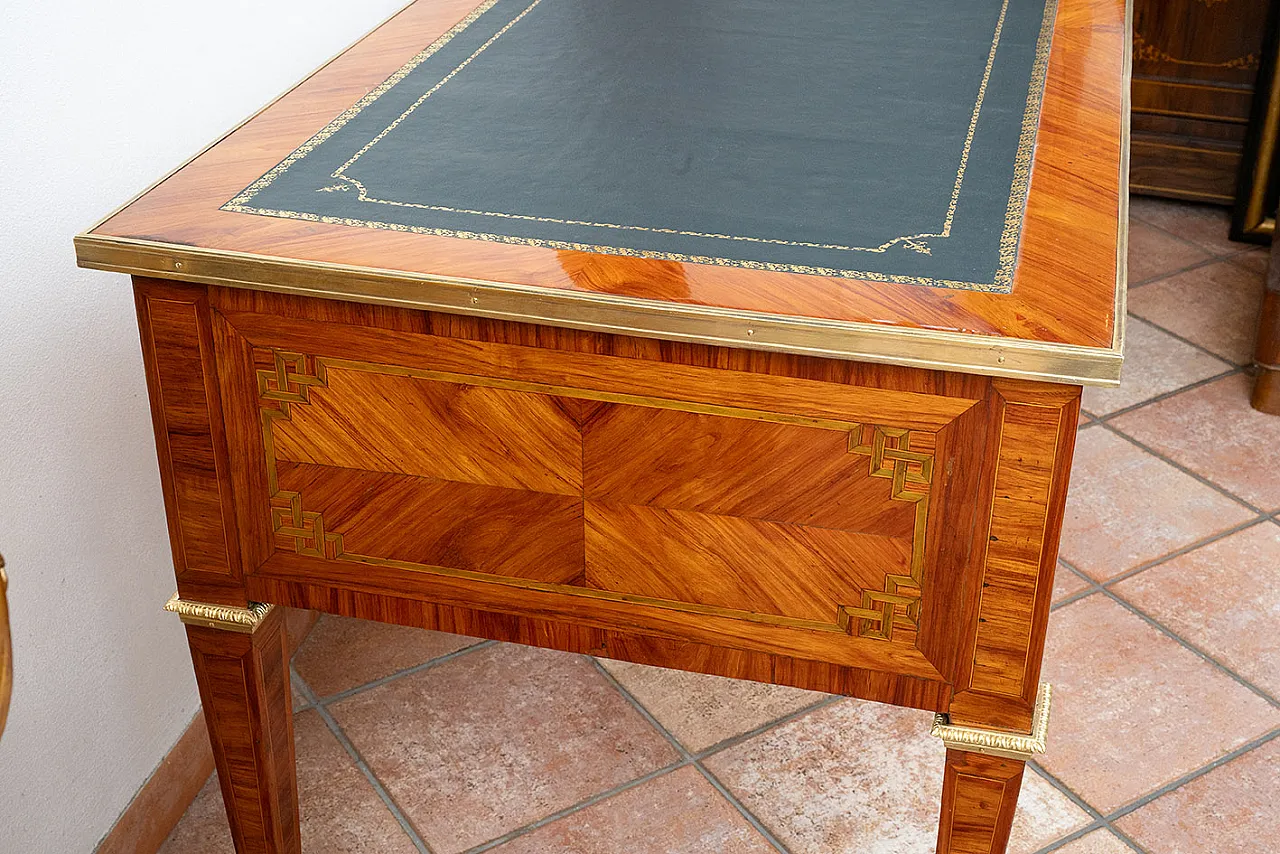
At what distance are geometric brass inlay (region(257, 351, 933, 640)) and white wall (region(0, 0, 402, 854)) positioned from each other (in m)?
0.41

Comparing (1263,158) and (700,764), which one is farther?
(1263,158)

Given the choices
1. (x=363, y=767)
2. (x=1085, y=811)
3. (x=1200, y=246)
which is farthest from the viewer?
(x=1200, y=246)

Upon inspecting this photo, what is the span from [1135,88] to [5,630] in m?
3.65

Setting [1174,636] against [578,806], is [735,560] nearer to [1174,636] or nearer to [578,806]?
[578,806]

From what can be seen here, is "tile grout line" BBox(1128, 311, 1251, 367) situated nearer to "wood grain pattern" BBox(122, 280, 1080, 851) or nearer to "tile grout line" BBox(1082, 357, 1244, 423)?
"tile grout line" BBox(1082, 357, 1244, 423)

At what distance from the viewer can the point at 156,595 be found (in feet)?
6.88

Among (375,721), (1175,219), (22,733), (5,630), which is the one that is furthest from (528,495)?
(1175,219)

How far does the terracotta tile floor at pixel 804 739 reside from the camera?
83.7 inches

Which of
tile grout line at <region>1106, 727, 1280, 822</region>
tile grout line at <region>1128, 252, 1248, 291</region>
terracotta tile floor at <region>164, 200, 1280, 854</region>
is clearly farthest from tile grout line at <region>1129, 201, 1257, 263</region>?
tile grout line at <region>1106, 727, 1280, 822</region>

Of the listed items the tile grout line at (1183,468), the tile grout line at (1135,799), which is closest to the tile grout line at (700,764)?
the tile grout line at (1135,799)

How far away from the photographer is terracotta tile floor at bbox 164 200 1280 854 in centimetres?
213

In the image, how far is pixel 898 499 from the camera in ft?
4.61

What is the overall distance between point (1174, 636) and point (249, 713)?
166 cm

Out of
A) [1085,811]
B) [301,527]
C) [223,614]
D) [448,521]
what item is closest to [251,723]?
[223,614]
